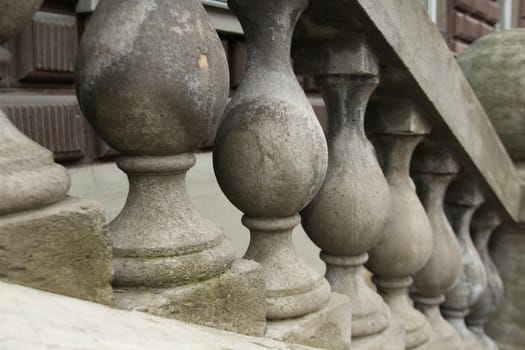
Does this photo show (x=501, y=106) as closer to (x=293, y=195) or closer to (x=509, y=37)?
(x=509, y=37)

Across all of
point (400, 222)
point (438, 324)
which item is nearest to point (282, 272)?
point (400, 222)

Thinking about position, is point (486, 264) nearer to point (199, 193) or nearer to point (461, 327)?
point (461, 327)

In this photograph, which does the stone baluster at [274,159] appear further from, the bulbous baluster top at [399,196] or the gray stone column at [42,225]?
the bulbous baluster top at [399,196]

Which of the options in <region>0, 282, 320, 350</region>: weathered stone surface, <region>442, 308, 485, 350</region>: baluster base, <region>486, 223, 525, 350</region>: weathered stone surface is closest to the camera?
<region>0, 282, 320, 350</region>: weathered stone surface

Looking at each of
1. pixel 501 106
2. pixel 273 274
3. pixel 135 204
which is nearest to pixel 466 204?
pixel 501 106

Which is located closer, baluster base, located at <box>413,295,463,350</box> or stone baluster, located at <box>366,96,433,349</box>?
stone baluster, located at <box>366,96,433,349</box>

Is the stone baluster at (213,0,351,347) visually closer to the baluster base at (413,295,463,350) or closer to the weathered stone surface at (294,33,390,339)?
the weathered stone surface at (294,33,390,339)

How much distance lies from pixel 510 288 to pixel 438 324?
0.64 metres

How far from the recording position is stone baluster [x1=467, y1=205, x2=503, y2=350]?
2.32 metres

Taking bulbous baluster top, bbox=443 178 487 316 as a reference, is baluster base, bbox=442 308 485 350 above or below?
below

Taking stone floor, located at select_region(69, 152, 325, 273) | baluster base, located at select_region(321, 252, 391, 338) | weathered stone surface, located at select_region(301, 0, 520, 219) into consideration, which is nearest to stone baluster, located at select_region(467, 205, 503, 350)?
weathered stone surface, located at select_region(301, 0, 520, 219)

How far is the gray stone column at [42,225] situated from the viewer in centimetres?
78

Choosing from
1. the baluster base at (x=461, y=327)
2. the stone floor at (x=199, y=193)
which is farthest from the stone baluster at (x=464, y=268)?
the stone floor at (x=199, y=193)

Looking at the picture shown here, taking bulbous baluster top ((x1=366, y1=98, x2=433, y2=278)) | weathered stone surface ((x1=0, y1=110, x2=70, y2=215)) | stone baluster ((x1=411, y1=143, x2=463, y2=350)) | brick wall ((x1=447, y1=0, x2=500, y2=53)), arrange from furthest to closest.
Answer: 1. brick wall ((x1=447, y1=0, x2=500, y2=53))
2. stone baluster ((x1=411, y1=143, x2=463, y2=350))
3. bulbous baluster top ((x1=366, y1=98, x2=433, y2=278))
4. weathered stone surface ((x1=0, y1=110, x2=70, y2=215))
